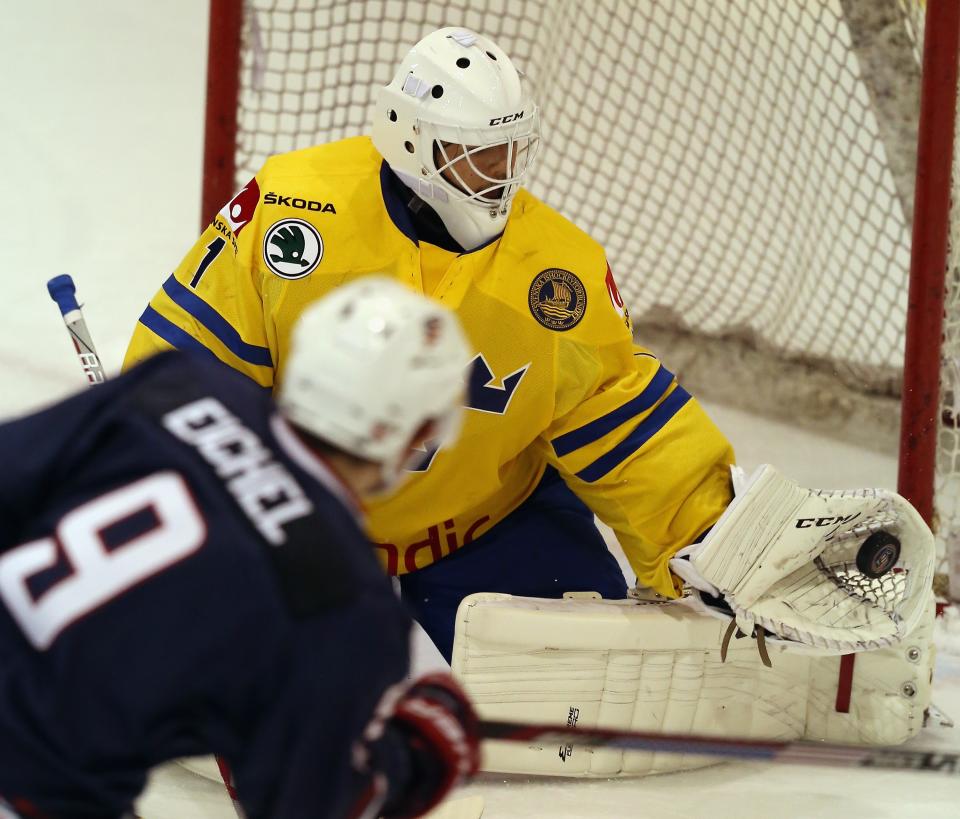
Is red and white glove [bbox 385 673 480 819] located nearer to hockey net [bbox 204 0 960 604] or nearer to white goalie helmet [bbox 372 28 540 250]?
white goalie helmet [bbox 372 28 540 250]

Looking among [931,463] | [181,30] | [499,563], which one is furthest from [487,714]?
[181,30]

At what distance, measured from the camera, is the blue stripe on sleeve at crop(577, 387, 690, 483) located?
7.50ft

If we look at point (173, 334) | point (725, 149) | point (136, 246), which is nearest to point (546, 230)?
point (173, 334)

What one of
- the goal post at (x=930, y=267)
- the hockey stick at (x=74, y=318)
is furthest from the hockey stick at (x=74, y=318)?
the goal post at (x=930, y=267)

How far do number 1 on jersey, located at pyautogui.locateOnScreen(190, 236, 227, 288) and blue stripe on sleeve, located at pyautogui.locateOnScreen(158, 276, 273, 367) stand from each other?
0.06 feet

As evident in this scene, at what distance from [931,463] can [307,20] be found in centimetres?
173

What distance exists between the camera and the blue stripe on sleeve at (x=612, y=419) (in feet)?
7.48

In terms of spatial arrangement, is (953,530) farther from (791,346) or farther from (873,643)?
(791,346)

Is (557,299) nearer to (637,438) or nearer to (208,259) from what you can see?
(637,438)

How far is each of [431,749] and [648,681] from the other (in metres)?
0.97

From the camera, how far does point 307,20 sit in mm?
3361

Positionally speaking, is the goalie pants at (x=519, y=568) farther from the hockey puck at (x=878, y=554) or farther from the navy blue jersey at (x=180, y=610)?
the navy blue jersey at (x=180, y=610)

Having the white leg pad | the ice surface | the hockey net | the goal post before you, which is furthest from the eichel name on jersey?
the hockey net

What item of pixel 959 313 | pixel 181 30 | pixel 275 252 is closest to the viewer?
pixel 275 252
